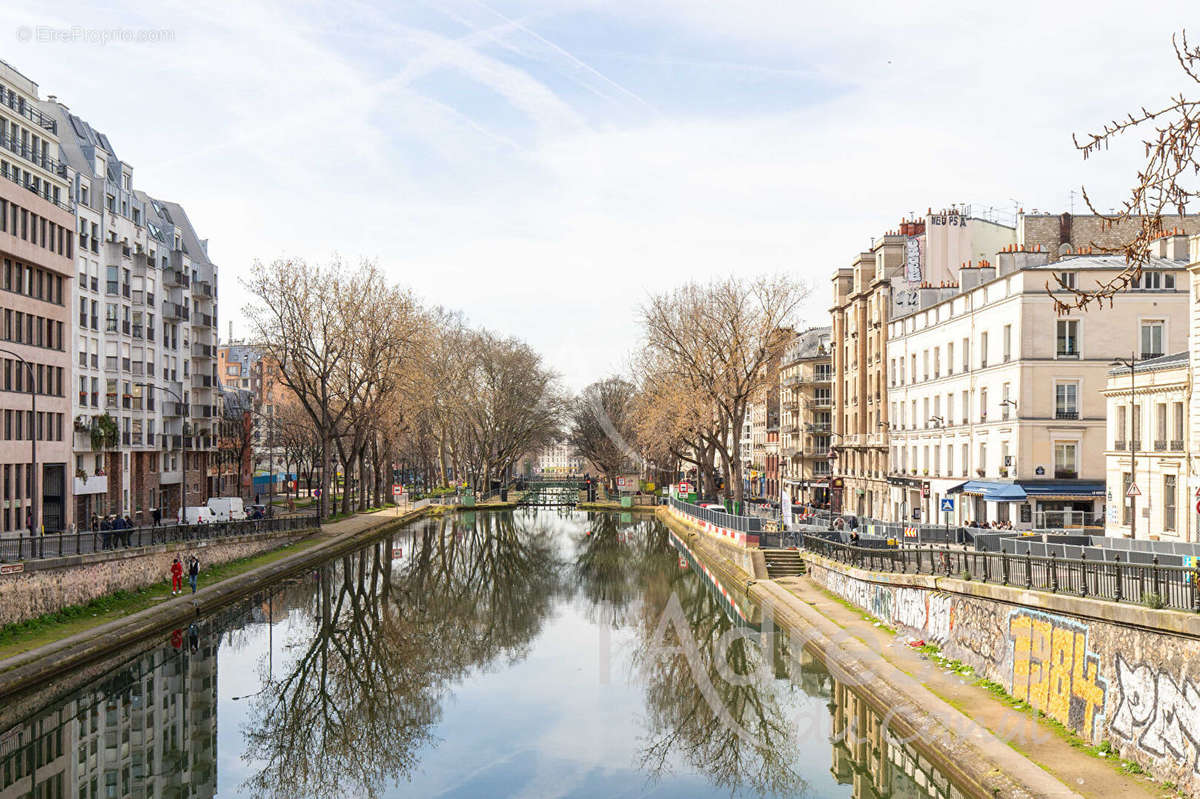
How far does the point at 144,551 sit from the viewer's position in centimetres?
4188

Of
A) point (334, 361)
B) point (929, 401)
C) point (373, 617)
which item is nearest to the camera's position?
point (373, 617)

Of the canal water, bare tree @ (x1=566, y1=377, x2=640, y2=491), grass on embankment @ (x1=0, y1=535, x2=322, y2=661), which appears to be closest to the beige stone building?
the canal water

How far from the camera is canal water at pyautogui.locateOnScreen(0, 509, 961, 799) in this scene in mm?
23031

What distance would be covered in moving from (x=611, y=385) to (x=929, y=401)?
9218 centimetres

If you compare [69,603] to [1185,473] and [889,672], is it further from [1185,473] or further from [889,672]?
[1185,473]

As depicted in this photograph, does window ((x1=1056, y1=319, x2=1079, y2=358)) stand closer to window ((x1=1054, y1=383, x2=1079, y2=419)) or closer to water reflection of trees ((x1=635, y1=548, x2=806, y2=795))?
window ((x1=1054, y1=383, x2=1079, y2=419))

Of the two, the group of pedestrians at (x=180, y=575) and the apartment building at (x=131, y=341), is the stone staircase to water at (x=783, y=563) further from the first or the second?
the apartment building at (x=131, y=341)

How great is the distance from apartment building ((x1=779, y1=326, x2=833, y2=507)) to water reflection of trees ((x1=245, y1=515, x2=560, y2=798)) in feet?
133

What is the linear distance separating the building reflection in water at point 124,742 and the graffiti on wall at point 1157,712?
1850 cm

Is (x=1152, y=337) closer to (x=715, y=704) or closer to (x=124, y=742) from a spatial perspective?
(x=715, y=704)

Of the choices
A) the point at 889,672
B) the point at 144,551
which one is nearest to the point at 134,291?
the point at 144,551

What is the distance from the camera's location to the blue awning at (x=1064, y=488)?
52.1m

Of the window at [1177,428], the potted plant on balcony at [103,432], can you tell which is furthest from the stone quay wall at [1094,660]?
the potted plant on balcony at [103,432]

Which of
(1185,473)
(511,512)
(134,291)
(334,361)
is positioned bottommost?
(511,512)
